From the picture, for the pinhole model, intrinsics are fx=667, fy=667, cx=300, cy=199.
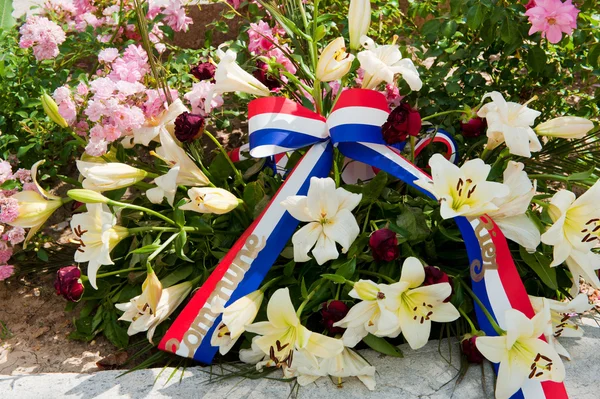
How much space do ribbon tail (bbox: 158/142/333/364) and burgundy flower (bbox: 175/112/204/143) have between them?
9.4 inches

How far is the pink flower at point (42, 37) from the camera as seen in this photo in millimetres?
1820

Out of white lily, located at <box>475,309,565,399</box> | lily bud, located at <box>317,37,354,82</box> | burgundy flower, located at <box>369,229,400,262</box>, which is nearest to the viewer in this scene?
white lily, located at <box>475,309,565,399</box>

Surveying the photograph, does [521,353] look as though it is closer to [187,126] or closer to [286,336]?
[286,336]

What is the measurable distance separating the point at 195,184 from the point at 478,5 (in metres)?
0.80

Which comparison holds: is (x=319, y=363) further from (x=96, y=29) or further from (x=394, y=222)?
(x=96, y=29)

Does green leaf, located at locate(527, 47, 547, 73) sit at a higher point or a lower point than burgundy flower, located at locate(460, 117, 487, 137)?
higher

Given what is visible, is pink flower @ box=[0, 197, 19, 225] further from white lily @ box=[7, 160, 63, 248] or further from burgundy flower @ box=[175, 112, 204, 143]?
burgundy flower @ box=[175, 112, 204, 143]

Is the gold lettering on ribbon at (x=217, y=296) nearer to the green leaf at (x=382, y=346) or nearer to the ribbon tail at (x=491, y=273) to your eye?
the green leaf at (x=382, y=346)

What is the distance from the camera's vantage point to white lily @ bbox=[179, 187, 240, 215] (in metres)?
1.36

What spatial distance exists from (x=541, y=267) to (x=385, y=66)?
56 cm

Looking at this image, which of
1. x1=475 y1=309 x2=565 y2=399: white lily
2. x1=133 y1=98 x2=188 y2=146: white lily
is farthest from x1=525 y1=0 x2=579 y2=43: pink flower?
x1=133 y1=98 x2=188 y2=146: white lily

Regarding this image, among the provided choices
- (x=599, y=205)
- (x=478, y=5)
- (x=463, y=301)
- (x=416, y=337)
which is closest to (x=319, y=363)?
(x=416, y=337)

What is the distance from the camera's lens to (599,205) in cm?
128

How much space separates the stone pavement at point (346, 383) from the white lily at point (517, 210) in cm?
27
